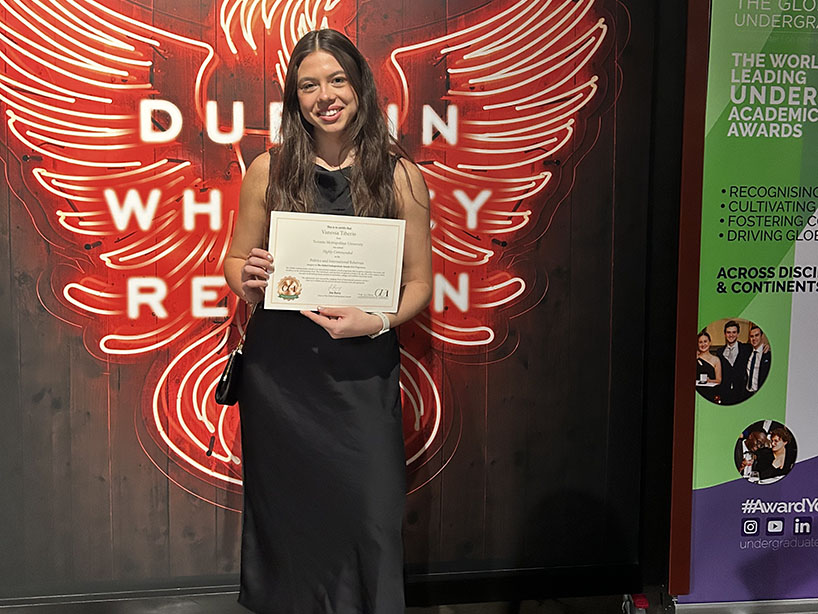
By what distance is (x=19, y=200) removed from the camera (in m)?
2.43

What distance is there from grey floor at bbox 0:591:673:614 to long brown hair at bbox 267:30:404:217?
144cm

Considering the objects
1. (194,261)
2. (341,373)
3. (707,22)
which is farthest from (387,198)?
(707,22)

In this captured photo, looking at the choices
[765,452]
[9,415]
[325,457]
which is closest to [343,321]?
[325,457]

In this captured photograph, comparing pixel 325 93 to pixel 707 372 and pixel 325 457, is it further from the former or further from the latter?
pixel 707 372

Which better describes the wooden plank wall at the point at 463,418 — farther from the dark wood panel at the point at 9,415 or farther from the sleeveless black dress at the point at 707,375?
the sleeveless black dress at the point at 707,375

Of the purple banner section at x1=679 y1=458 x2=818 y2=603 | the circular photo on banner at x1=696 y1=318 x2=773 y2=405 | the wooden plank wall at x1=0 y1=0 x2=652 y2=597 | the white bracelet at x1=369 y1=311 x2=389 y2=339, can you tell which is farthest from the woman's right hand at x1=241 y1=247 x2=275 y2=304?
the purple banner section at x1=679 y1=458 x2=818 y2=603

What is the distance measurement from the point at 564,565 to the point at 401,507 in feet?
3.07

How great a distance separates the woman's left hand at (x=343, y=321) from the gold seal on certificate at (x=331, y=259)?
0.03m

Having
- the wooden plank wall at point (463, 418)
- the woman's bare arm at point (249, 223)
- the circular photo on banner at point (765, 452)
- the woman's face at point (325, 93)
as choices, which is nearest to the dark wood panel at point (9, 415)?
the wooden plank wall at point (463, 418)

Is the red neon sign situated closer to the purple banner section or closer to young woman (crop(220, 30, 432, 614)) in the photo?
young woman (crop(220, 30, 432, 614))

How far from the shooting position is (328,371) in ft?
6.88

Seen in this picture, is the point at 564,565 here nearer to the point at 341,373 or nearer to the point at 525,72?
the point at 341,373

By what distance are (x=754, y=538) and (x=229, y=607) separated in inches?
70.0

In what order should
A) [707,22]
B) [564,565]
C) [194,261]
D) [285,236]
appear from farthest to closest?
[564,565], [194,261], [707,22], [285,236]
